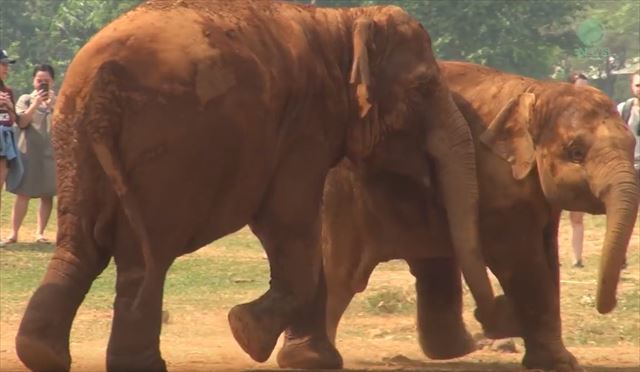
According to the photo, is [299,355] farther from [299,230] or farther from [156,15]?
[156,15]

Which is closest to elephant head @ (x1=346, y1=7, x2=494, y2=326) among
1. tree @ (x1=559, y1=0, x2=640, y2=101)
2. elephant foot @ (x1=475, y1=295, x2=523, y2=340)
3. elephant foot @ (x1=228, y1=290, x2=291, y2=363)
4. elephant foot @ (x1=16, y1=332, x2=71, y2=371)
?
elephant foot @ (x1=475, y1=295, x2=523, y2=340)

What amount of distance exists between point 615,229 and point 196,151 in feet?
7.74

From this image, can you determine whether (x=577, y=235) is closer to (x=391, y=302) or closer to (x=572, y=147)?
(x=391, y=302)

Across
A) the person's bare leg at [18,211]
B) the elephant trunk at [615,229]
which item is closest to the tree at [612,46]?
the person's bare leg at [18,211]

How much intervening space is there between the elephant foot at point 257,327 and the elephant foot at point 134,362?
648 mm

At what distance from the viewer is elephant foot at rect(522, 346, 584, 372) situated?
31.4 feet

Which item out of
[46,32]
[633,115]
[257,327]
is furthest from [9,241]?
[46,32]

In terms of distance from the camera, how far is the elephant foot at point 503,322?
9.69m

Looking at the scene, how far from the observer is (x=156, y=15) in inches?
323

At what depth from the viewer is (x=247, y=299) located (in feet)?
44.8

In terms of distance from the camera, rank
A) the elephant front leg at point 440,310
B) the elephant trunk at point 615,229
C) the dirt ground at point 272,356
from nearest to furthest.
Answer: the elephant trunk at point 615,229 → the dirt ground at point 272,356 → the elephant front leg at point 440,310

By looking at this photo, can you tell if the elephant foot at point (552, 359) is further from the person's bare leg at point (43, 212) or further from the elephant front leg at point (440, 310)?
the person's bare leg at point (43, 212)

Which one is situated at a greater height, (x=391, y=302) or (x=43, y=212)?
(x=391, y=302)

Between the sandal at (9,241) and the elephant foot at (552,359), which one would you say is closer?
the elephant foot at (552,359)
